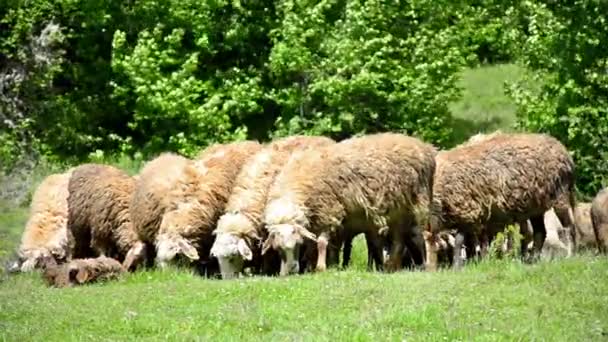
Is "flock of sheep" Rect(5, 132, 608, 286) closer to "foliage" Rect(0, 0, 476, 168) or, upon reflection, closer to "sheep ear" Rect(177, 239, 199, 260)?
"sheep ear" Rect(177, 239, 199, 260)

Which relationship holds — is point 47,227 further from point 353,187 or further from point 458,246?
point 458,246

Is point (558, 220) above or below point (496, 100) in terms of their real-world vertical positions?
below

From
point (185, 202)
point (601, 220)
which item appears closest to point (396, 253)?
point (601, 220)

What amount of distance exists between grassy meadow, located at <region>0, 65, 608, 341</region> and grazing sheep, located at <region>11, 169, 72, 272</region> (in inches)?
115

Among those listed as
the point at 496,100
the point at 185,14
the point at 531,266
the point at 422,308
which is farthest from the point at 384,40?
the point at 422,308

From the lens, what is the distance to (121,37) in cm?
3009

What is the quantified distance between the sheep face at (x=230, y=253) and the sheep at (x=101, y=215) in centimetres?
213

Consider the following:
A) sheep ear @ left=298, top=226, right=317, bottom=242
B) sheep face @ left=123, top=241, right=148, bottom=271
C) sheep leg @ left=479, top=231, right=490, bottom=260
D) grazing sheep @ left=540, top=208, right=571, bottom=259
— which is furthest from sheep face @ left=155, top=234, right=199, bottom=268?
grazing sheep @ left=540, top=208, right=571, bottom=259

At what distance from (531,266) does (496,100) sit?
22.2 metres

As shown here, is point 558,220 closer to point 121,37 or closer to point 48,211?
point 48,211

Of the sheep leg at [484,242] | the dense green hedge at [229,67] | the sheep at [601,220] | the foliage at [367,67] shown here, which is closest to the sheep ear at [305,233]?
the sheep leg at [484,242]

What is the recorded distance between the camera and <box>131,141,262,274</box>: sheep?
57.1 feet

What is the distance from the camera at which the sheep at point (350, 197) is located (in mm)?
16594

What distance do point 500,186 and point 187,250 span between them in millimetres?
4453
